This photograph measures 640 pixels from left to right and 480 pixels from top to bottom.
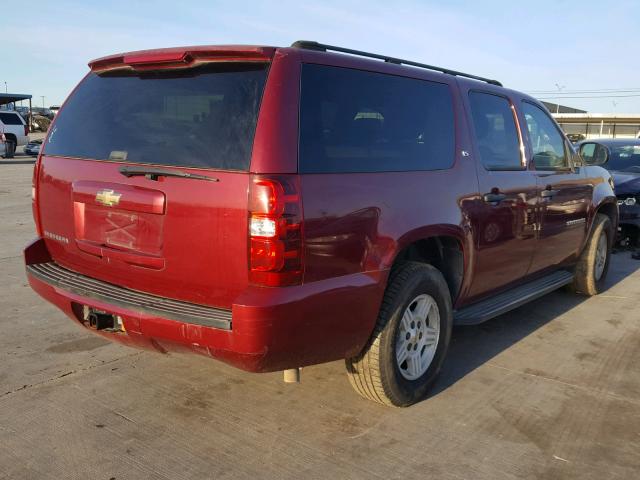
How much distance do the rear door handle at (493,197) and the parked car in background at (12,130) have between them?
26030 mm

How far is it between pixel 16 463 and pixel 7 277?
12.4ft

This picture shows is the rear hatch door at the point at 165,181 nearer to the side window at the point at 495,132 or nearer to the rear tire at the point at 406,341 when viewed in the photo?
the rear tire at the point at 406,341

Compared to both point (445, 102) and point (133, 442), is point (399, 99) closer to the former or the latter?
point (445, 102)

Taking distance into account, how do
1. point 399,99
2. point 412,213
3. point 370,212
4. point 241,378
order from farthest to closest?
point 241,378 < point 399,99 < point 412,213 < point 370,212

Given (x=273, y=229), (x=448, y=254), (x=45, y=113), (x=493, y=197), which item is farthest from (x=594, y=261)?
(x=45, y=113)

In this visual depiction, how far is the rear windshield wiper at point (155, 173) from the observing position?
278 cm

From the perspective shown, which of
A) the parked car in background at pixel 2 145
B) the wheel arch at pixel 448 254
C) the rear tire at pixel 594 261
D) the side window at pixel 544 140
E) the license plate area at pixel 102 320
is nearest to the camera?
the license plate area at pixel 102 320

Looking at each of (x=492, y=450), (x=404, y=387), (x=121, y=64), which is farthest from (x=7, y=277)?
(x=492, y=450)

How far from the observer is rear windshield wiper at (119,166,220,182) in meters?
2.78

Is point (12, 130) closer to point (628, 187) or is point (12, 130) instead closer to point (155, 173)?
point (628, 187)

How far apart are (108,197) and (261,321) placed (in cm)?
109

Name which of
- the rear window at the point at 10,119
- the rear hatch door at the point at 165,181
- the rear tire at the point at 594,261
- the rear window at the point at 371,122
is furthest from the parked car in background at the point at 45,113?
the rear window at the point at 371,122

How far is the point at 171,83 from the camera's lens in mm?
3096

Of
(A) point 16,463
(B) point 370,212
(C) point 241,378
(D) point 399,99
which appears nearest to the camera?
(A) point 16,463
